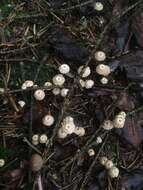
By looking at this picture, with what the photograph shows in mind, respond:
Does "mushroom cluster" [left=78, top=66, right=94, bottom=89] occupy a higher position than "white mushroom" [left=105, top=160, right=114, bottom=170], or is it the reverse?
"mushroom cluster" [left=78, top=66, right=94, bottom=89]

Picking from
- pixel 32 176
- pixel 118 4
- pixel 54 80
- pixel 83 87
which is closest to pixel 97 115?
pixel 83 87

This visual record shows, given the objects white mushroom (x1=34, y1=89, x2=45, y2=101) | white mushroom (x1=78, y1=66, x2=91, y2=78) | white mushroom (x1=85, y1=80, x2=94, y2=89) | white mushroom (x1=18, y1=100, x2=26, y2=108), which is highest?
white mushroom (x1=78, y1=66, x2=91, y2=78)

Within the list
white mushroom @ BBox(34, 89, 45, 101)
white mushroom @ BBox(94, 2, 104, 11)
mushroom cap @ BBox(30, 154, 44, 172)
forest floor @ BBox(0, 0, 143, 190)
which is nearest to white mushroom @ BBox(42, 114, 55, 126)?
forest floor @ BBox(0, 0, 143, 190)

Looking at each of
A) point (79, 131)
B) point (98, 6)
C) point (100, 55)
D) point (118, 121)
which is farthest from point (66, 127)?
point (98, 6)

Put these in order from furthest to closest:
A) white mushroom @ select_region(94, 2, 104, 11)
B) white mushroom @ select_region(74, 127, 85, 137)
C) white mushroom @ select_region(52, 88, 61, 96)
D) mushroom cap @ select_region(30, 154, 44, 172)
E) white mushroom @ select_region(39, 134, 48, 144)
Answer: white mushroom @ select_region(94, 2, 104, 11)
white mushroom @ select_region(52, 88, 61, 96)
white mushroom @ select_region(74, 127, 85, 137)
white mushroom @ select_region(39, 134, 48, 144)
mushroom cap @ select_region(30, 154, 44, 172)

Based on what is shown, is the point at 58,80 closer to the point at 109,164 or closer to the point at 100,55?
the point at 100,55

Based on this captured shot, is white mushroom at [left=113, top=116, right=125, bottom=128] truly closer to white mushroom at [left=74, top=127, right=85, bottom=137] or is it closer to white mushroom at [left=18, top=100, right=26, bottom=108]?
white mushroom at [left=74, top=127, right=85, bottom=137]

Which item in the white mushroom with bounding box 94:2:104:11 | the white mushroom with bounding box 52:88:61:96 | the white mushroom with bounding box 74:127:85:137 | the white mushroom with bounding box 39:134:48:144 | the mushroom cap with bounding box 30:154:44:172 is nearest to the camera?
the mushroom cap with bounding box 30:154:44:172

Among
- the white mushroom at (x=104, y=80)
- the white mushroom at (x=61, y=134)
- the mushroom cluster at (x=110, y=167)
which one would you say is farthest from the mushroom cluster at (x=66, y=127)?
the white mushroom at (x=104, y=80)

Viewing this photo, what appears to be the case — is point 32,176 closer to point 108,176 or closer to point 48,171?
point 48,171
